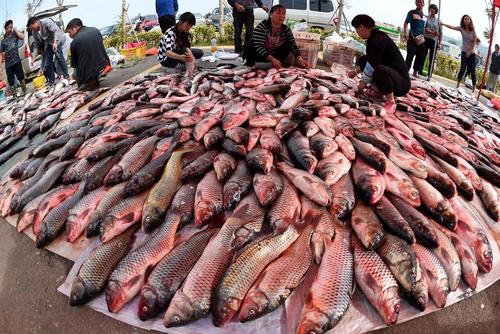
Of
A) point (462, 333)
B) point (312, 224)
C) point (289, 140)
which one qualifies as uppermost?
point (289, 140)

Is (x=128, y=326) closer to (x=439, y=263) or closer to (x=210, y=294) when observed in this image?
(x=210, y=294)

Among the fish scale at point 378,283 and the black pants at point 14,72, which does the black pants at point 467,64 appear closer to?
the fish scale at point 378,283

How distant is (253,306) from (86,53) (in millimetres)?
7448

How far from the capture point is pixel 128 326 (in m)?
2.86

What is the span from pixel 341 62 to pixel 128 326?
740 cm

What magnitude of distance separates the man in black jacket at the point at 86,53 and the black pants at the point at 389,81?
5850mm

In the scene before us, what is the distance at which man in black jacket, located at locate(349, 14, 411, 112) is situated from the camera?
5582 mm

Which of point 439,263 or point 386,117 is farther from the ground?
point 386,117

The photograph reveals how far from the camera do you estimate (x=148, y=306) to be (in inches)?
107

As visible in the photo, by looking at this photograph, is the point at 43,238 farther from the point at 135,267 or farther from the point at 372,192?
the point at 372,192

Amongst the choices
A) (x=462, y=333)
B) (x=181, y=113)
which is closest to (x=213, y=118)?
(x=181, y=113)

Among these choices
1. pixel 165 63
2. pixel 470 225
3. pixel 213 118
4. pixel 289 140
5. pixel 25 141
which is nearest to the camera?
pixel 470 225

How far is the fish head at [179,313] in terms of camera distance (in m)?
2.61

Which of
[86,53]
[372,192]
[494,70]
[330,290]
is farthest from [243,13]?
[494,70]
